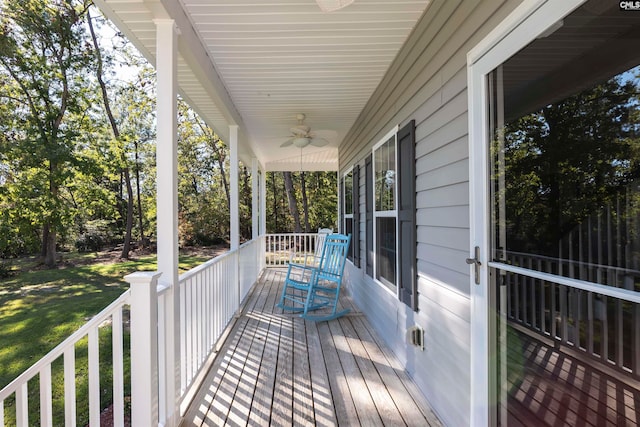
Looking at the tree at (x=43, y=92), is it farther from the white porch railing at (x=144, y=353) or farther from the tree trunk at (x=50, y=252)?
the white porch railing at (x=144, y=353)

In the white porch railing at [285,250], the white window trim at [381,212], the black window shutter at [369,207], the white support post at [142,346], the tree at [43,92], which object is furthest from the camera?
the tree at [43,92]

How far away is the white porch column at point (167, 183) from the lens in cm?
188

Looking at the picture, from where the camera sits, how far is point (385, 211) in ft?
10.9

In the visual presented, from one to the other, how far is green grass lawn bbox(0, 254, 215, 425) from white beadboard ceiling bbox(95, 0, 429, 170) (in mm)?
3060

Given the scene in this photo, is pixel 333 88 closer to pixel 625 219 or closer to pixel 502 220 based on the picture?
pixel 502 220

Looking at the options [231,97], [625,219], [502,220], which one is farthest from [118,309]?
[231,97]

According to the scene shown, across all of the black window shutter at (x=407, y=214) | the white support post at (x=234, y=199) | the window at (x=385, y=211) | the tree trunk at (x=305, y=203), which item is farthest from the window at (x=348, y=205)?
the tree trunk at (x=305, y=203)

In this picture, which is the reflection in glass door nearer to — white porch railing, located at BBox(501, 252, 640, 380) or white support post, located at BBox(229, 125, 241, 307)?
white porch railing, located at BBox(501, 252, 640, 380)

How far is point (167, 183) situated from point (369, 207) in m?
2.56

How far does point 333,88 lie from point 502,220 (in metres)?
2.49

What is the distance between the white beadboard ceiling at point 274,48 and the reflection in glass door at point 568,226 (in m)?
1.16

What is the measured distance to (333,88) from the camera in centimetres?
348

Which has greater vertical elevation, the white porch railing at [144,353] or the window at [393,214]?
the window at [393,214]

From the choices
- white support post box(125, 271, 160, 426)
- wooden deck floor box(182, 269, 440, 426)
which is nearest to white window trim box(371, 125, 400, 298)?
wooden deck floor box(182, 269, 440, 426)
